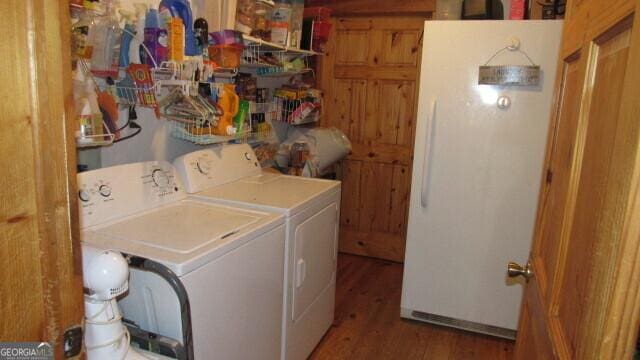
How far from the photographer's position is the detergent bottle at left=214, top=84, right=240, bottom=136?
2.03 metres

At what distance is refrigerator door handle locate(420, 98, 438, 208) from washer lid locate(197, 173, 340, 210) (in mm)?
541

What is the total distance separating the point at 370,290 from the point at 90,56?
239cm

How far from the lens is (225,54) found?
79.5 inches

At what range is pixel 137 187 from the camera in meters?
1.72

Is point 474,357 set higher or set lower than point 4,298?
lower

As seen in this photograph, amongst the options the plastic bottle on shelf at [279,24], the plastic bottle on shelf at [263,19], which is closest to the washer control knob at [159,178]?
the plastic bottle on shelf at [263,19]

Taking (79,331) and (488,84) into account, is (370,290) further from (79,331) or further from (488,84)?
(79,331)

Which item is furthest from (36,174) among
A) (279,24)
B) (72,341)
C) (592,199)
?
(279,24)

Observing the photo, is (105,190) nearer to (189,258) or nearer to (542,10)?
(189,258)

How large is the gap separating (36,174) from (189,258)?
31.9 inches

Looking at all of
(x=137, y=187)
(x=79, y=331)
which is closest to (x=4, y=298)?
(x=79, y=331)

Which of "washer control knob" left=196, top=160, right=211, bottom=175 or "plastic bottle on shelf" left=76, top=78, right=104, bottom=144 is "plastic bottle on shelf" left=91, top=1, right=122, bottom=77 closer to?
"plastic bottle on shelf" left=76, top=78, right=104, bottom=144

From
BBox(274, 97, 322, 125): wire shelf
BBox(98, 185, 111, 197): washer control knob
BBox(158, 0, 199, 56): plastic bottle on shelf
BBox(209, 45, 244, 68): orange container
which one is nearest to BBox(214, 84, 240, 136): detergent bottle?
BBox(209, 45, 244, 68): orange container

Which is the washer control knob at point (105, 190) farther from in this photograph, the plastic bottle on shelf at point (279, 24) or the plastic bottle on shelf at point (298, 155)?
the plastic bottle on shelf at point (298, 155)
